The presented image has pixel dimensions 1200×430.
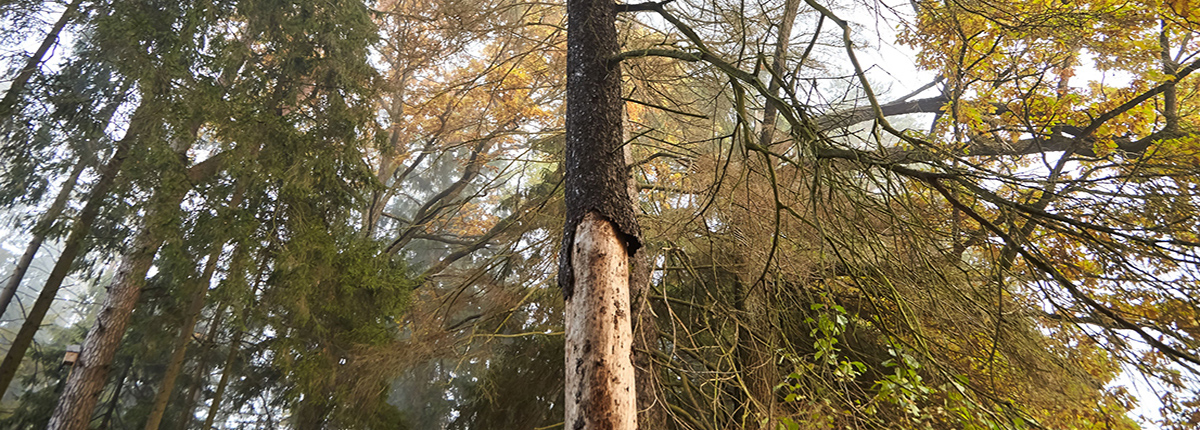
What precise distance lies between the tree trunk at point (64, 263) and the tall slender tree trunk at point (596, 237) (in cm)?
407

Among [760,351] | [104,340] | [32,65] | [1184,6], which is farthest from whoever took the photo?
[104,340]

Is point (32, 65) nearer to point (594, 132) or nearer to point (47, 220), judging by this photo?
point (47, 220)

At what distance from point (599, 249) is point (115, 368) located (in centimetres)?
657

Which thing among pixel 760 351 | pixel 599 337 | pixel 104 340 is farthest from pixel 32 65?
pixel 760 351

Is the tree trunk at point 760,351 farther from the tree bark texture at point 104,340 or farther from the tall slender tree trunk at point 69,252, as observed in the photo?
the tall slender tree trunk at point 69,252

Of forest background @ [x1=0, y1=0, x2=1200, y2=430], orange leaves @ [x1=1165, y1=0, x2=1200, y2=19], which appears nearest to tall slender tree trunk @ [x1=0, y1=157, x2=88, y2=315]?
forest background @ [x1=0, y1=0, x2=1200, y2=430]

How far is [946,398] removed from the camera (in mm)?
3320

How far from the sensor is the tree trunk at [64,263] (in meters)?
4.13

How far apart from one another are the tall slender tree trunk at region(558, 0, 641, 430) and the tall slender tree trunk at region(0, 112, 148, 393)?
4015 millimetres

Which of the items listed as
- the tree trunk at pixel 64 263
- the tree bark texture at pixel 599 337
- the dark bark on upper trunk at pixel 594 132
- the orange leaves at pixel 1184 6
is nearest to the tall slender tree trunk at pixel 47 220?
the tree trunk at pixel 64 263

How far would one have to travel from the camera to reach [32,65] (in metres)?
4.33

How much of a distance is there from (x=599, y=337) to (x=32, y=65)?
5481mm

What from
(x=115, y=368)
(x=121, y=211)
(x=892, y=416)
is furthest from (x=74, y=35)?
(x=892, y=416)

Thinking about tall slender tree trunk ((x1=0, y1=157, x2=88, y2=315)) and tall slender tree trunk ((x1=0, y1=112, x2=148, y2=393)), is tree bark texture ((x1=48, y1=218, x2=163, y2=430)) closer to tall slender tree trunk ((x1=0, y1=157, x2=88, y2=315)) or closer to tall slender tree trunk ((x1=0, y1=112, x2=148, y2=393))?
tall slender tree trunk ((x1=0, y1=112, x2=148, y2=393))
